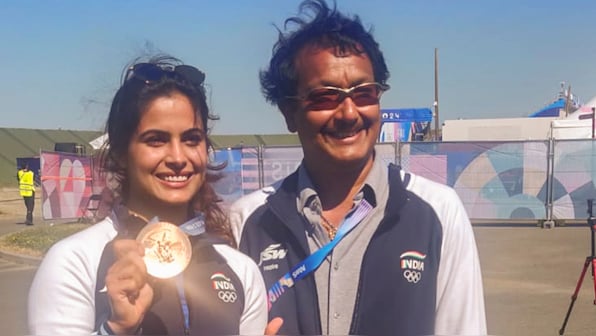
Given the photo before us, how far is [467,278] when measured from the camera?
6.23 feet

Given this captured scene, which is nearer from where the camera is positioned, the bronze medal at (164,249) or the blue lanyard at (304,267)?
the bronze medal at (164,249)

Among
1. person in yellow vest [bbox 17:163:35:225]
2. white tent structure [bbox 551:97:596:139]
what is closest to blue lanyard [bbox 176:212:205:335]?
white tent structure [bbox 551:97:596:139]

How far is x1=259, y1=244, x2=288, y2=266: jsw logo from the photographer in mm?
1971

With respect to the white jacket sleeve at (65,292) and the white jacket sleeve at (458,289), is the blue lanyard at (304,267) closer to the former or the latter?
the white jacket sleeve at (458,289)

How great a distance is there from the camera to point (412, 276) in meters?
1.90

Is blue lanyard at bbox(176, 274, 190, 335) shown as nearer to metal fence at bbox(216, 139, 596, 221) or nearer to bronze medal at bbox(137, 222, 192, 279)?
bronze medal at bbox(137, 222, 192, 279)

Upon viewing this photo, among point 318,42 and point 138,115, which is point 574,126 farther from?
point 138,115

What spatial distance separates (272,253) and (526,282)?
287 inches

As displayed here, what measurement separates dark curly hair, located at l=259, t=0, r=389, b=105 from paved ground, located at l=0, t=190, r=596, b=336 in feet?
12.6

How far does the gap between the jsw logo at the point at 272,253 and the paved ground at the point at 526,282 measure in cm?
368

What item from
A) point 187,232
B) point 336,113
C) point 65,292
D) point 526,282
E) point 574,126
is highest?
point 336,113

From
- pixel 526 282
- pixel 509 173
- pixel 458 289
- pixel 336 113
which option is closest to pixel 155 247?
pixel 336 113

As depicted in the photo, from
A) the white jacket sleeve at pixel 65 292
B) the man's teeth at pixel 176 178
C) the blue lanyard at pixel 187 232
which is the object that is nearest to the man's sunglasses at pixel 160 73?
the man's teeth at pixel 176 178

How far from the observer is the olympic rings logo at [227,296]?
1.77m
